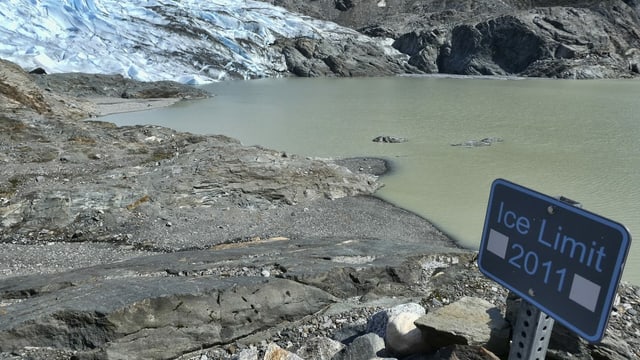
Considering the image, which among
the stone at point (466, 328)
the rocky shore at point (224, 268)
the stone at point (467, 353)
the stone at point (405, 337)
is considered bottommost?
the rocky shore at point (224, 268)

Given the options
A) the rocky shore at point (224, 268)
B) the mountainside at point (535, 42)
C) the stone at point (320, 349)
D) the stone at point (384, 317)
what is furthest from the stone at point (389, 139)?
the mountainside at point (535, 42)

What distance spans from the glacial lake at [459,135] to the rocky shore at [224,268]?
2030 millimetres

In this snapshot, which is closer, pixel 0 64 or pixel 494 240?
pixel 494 240

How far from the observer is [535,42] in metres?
62.8

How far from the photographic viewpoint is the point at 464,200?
11805 millimetres

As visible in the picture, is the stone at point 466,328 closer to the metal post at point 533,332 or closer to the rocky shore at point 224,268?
the rocky shore at point 224,268

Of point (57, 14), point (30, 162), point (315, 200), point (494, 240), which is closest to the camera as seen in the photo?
point (494, 240)

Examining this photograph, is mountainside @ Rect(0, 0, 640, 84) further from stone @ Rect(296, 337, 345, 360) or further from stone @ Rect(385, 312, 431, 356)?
stone @ Rect(385, 312, 431, 356)

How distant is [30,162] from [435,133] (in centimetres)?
1559

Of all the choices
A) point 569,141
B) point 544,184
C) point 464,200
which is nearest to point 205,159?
point 464,200

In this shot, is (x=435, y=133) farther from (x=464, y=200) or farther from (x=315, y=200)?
(x=315, y=200)

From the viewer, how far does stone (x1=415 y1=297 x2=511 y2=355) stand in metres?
3.07

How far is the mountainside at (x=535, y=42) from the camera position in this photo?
59.9 meters

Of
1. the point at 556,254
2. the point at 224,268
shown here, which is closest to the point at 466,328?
the point at 556,254
